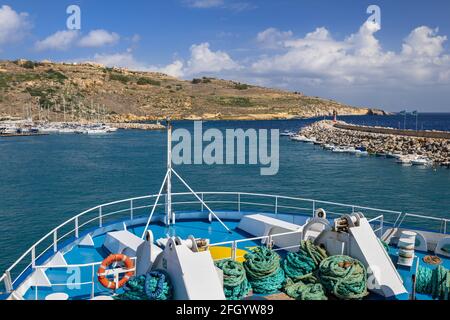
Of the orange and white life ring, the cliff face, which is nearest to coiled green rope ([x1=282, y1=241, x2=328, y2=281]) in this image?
the orange and white life ring

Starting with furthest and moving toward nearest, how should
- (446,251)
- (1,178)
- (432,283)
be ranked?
A: (1,178)
(446,251)
(432,283)

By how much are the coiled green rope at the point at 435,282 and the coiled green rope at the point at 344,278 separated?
1.37 meters

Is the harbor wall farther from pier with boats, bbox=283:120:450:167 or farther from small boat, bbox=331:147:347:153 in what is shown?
small boat, bbox=331:147:347:153

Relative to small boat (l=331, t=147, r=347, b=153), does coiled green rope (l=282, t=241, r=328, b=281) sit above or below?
above

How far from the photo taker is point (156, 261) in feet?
25.9

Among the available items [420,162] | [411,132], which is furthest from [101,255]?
[411,132]

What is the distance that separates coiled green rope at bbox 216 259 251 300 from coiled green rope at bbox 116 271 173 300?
4.53ft

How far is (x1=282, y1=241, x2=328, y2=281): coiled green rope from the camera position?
8.94 metres

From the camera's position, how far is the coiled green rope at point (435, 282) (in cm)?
844

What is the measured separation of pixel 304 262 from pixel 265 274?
3.26ft

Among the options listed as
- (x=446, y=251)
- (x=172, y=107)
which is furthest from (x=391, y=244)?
(x=172, y=107)

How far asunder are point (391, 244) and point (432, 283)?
3.84 m

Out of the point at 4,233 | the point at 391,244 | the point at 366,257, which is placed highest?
the point at 366,257
